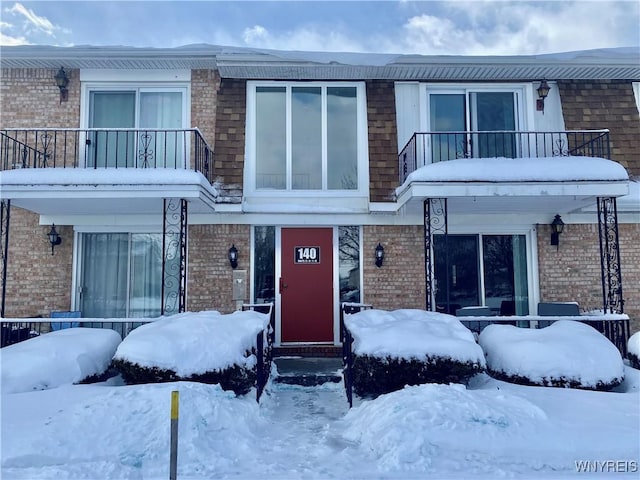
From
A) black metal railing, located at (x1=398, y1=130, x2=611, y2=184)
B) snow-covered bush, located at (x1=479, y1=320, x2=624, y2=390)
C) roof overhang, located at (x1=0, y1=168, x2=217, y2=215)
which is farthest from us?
black metal railing, located at (x1=398, y1=130, x2=611, y2=184)

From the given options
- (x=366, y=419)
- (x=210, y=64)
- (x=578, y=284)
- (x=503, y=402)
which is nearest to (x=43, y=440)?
(x=366, y=419)

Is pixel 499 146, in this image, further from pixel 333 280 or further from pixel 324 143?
pixel 333 280

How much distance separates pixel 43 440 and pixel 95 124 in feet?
23.7

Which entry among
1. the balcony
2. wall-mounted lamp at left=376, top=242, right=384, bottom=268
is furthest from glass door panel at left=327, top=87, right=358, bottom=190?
the balcony

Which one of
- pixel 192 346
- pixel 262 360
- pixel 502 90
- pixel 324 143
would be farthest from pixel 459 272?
pixel 192 346

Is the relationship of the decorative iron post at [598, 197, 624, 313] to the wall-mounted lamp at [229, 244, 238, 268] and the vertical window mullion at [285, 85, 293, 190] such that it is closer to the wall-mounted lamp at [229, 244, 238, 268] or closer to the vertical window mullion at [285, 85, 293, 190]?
the vertical window mullion at [285, 85, 293, 190]

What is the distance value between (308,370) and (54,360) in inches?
147

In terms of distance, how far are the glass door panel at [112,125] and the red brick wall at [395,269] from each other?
523cm

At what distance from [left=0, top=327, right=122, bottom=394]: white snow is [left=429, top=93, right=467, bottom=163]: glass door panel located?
7.10m

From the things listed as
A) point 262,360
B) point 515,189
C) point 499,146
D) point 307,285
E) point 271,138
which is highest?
point 271,138

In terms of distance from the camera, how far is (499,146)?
9695 mm

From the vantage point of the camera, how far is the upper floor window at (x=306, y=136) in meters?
9.45

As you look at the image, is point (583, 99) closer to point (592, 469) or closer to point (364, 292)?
point (364, 292)

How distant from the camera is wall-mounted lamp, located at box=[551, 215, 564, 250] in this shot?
30.5 feet
